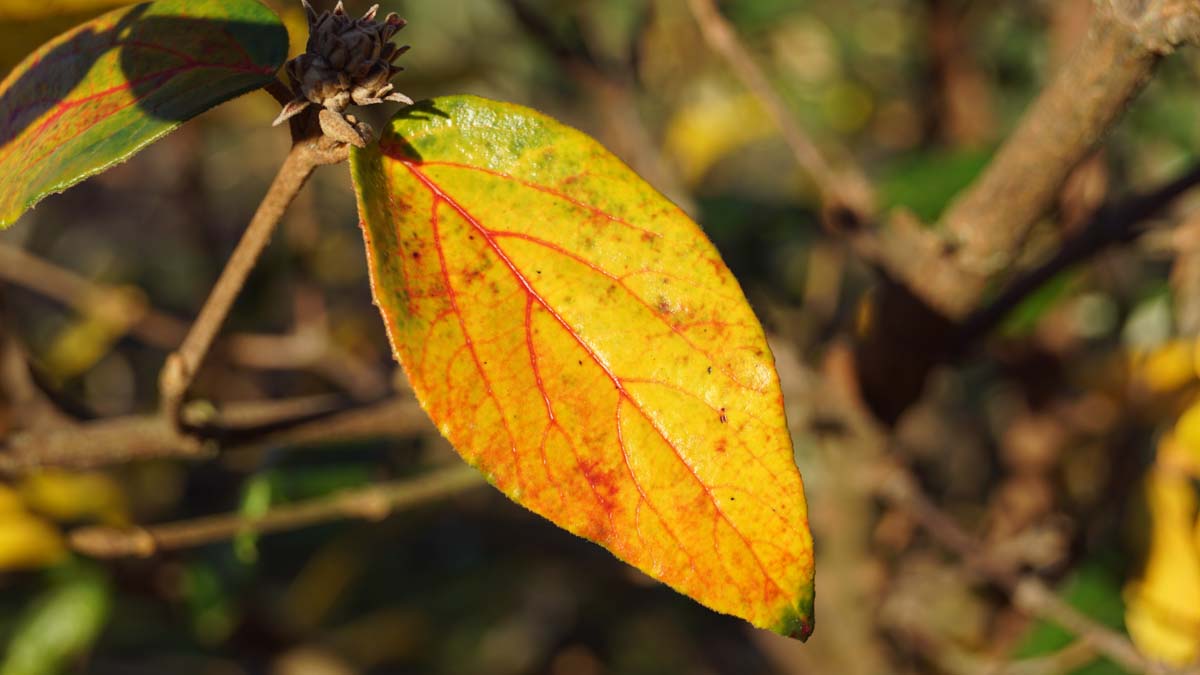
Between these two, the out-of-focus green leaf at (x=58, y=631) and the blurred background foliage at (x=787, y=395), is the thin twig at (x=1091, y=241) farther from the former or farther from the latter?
the out-of-focus green leaf at (x=58, y=631)

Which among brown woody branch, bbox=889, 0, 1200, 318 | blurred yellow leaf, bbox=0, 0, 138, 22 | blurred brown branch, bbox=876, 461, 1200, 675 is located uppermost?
blurred yellow leaf, bbox=0, 0, 138, 22

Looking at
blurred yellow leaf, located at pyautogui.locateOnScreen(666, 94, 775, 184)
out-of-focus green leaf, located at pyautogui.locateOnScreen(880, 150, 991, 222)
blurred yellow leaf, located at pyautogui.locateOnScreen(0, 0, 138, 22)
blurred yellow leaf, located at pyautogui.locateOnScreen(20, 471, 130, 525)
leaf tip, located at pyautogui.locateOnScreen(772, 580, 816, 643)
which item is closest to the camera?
leaf tip, located at pyautogui.locateOnScreen(772, 580, 816, 643)

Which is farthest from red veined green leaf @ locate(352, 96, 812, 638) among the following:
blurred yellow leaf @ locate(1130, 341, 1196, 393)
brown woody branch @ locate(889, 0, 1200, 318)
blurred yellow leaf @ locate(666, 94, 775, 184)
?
blurred yellow leaf @ locate(666, 94, 775, 184)

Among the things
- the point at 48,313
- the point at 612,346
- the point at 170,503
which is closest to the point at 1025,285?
the point at 612,346

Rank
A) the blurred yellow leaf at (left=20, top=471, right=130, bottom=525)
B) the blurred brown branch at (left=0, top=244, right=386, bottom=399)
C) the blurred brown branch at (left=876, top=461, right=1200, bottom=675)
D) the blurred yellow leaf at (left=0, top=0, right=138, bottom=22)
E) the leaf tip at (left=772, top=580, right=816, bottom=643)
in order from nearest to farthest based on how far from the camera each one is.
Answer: the leaf tip at (left=772, top=580, right=816, bottom=643) → the blurred yellow leaf at (left=0, top=0, right=138, bottom=22) → the blurred brown branch at (left=876, top=461, right=1200, bottom=675) → the blurred yellow leaf at (left=20, top=471, right=130, bottom=525) → the blurred brown branch at (left=0, top=244, right=386, bottom=399)

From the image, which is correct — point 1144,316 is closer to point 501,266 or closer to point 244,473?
point 501,266

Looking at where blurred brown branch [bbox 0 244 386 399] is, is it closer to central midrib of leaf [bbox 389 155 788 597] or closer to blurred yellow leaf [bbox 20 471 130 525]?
blurred yellow leaf [bbox 20 471 130 525]
